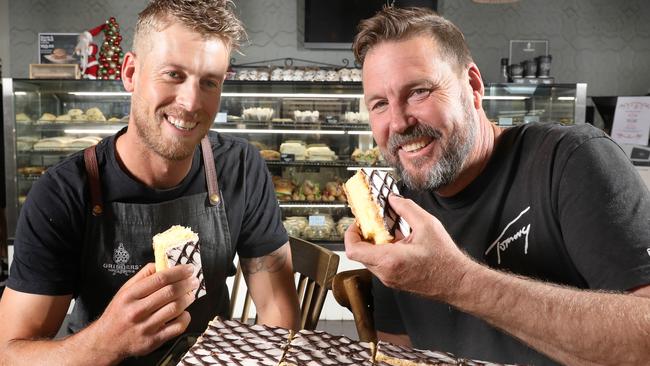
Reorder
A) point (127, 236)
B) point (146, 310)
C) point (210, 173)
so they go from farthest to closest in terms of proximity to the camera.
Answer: point (210, 173) → point (127, 236) → point (146, 310)

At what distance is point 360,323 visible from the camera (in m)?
1.98

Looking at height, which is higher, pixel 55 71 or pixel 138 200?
pixel 55 71

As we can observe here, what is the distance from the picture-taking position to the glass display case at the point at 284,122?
484 centimetres

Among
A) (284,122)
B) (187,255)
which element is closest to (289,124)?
(284,122)

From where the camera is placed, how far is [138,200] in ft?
6.48

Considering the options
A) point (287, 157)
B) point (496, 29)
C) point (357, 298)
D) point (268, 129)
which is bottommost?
point (357, 298)

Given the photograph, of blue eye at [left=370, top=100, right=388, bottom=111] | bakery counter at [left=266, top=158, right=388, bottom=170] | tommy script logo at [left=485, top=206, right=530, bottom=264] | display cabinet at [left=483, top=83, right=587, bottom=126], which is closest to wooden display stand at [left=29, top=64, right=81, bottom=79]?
bakery counter at [left=266, top=158, right=388, bottom=170]

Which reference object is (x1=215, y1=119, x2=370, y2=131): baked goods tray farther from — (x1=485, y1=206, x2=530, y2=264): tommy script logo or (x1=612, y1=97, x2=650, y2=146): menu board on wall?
(x1=485, y1=206, x2=530, y2=264): tommy script logo

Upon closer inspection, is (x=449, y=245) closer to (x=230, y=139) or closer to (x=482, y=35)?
(x=230, y=139)

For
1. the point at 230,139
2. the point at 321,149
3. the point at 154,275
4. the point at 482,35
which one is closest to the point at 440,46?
the point at 230,139

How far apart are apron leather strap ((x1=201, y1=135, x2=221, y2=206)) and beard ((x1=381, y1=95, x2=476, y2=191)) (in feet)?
2.16

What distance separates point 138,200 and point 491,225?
3.88 feet

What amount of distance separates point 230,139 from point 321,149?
2.83m

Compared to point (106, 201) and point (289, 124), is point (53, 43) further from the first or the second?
point (106, 201)
